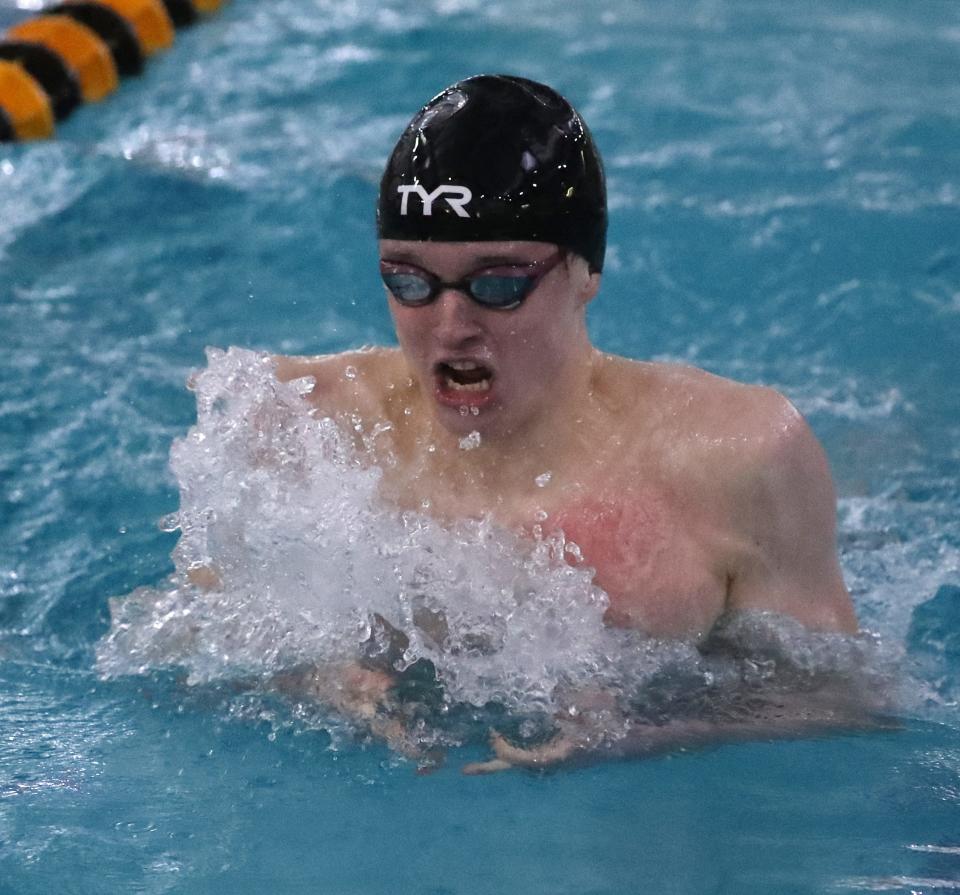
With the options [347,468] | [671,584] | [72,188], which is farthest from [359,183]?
[671,584]

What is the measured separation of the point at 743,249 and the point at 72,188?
226 centimetres

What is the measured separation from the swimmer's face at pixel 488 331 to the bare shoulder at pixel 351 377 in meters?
0.28

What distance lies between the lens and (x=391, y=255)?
2.22 metres

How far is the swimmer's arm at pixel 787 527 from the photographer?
7.43ft

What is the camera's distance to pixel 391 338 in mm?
4062

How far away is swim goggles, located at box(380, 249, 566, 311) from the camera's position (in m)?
2.17

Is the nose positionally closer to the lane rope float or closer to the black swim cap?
the black swim cap

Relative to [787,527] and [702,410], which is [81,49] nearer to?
[702,410]

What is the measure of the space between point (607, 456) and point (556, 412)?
0.12 metres

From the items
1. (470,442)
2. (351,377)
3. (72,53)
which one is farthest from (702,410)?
(72,53)

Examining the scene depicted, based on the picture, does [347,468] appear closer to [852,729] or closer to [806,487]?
[806,487]

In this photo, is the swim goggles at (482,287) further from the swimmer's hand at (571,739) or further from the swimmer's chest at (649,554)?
the swimmer's hand at (571,739)

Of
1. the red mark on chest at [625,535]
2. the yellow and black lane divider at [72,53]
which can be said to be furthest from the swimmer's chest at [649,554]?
the yellow and black lane divider at [72,53]

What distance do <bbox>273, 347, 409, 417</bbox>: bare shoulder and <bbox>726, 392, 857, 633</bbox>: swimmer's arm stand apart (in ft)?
2.19
